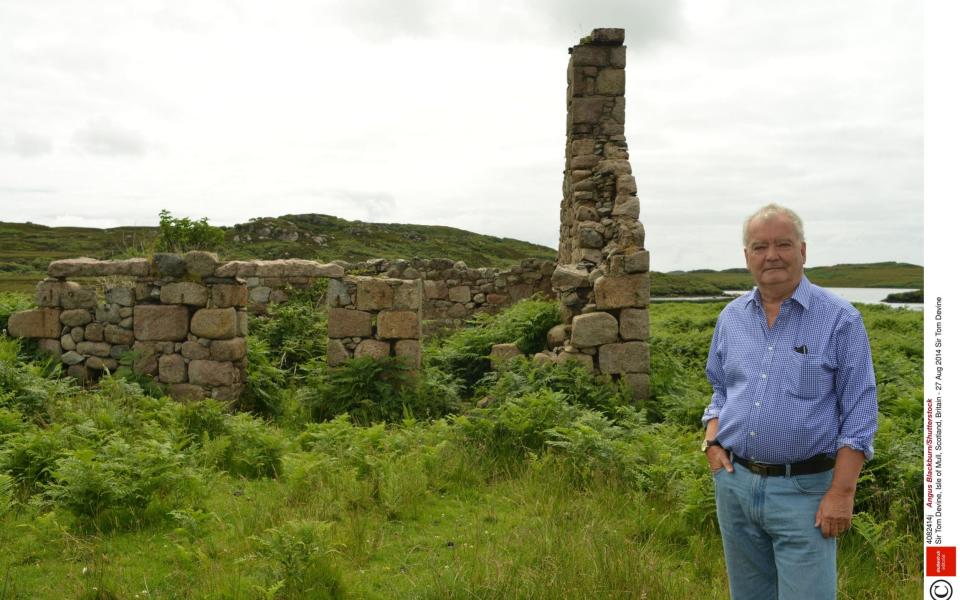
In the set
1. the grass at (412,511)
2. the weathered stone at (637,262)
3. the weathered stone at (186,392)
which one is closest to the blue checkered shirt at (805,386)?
the grass at (412,511)

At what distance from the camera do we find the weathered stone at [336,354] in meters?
10.0

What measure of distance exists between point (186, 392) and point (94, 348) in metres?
1.61

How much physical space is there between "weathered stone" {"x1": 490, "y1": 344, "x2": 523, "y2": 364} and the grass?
162 centimetres

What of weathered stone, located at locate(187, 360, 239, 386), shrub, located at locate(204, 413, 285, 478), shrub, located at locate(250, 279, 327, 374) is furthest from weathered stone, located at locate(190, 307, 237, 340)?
shrub, located at locate(204, 413, 285, 478)

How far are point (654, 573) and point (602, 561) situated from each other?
318 millimetres

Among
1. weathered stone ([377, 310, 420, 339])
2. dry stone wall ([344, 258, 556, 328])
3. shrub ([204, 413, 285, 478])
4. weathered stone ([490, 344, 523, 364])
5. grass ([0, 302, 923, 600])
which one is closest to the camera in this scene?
grass ([0, 302, 923, 600])

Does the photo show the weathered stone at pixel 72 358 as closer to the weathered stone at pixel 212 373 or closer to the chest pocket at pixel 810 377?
the weathered stone at pixel 212 373

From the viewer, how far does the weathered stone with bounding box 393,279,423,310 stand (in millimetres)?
9977

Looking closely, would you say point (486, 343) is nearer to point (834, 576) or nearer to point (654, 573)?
point (654, 573)

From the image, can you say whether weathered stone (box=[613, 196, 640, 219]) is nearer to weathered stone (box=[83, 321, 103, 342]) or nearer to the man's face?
the man's face

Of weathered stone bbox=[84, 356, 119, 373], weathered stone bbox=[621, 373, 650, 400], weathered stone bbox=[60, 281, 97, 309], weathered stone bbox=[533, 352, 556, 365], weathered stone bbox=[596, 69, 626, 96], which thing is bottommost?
weathered stone bbox=[621, 373, 650, 400]

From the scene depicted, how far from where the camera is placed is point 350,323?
10094 millimetres

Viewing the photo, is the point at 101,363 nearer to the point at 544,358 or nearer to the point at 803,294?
the point at 544,358

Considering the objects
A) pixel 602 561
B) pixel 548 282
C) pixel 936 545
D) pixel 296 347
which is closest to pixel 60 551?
pixel 602 561
